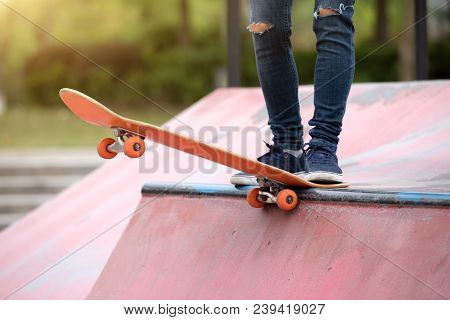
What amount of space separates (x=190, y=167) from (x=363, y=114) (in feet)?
2.66

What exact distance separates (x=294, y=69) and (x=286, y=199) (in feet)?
1.44

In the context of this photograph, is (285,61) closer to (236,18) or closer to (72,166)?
(236,18)

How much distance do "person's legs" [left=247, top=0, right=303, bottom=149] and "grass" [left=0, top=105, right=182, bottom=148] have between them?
996 centimetres

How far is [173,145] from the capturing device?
9.18ft

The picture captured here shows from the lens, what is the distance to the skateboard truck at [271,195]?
9.10 ft

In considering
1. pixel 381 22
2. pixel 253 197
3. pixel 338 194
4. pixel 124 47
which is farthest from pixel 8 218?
pixel 124 47

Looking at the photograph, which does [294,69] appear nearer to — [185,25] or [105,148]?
[105,148]

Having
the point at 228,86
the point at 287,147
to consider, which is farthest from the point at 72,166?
the point at 287,147

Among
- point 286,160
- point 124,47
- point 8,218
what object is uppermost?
point 124,47

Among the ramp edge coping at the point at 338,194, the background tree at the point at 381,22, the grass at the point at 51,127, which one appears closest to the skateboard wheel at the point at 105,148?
the ramp edge coping at the point at 338,194

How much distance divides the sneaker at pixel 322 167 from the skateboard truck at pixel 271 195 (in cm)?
11

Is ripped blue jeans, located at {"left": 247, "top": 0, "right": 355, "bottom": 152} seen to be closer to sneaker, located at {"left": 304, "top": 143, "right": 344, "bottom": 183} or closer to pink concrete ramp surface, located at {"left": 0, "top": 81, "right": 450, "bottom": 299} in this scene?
sneaker, located at {"left": 304, "top": 143, "right": 344, "bottom": 183}
